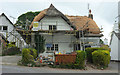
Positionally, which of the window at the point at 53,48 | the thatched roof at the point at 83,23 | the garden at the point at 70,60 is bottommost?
the garden at the point at 70,60

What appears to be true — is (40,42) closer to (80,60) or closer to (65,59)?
(65,59)

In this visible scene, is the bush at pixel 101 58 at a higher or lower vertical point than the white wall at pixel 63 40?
lower

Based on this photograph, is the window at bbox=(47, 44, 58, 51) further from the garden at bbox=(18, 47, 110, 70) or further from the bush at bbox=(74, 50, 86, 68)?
the bush at bbox=(74, 50, 86, 68)

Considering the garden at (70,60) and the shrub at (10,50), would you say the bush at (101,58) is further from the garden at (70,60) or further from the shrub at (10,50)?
the shrub at (10,50)

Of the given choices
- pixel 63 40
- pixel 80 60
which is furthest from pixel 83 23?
pixel 80 60

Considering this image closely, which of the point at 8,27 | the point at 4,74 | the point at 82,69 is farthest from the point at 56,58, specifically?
the point at 8,27

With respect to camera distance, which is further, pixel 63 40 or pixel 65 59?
pixel 63 40

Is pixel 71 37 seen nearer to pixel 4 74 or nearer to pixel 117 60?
pixel 117 60

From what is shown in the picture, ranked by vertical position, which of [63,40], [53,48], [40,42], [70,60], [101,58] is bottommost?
[70,60]

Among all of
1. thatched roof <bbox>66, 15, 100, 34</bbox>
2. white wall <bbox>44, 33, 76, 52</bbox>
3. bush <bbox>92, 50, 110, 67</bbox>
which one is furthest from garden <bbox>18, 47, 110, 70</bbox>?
thatched roof <bbox>66, 15, 100, 34</bbox>

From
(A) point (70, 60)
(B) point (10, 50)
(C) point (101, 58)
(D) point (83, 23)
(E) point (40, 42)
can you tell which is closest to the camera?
(A) point (70, 60)

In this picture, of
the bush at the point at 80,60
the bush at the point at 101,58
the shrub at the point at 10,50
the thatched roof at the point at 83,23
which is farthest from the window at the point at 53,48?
the shrub at the point at 10,50

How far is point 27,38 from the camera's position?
1759 cm

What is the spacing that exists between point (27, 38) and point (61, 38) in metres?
4.39
